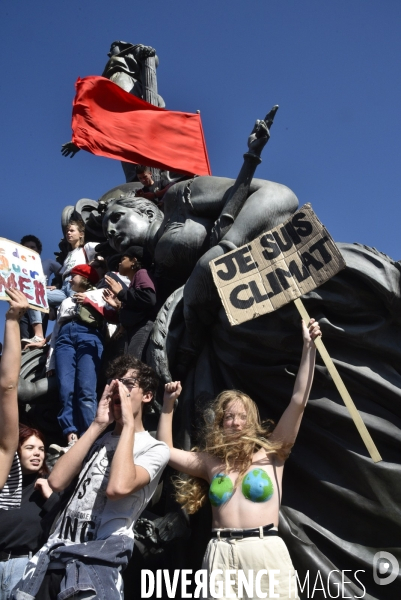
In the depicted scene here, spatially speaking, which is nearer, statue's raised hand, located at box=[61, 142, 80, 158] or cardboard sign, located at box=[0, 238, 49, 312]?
cardboard sign, located at box=[0, 238, 49, 312]

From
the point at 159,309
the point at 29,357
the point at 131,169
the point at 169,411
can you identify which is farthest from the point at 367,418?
the point at 131,169

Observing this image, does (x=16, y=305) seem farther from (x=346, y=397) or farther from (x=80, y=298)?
(x=80, y=298)

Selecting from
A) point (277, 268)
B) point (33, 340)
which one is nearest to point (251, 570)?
point (277, 268)

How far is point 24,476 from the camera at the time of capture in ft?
15.1

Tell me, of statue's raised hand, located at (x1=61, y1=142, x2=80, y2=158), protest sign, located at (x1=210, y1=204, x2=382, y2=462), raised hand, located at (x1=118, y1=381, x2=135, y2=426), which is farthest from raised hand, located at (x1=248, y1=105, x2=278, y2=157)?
statue's raised hand, located at (x1=61, y1=142, x2=80, y2=158)

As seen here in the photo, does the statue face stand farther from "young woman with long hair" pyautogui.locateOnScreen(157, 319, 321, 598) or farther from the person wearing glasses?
the person wearing glasses

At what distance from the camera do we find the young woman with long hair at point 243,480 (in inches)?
146

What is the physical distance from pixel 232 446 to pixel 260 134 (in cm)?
244

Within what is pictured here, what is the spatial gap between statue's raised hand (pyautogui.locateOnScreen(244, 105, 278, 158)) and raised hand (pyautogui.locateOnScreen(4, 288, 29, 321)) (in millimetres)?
2247

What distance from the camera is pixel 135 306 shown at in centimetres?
605

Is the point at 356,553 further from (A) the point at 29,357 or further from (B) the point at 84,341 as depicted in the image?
(A) the point at 29,357

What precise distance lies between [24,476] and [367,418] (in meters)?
2.09

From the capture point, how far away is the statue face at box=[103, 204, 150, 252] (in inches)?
265

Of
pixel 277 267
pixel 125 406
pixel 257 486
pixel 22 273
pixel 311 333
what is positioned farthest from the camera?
pixel 277 267
